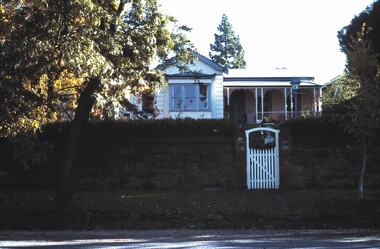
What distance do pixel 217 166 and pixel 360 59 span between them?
5708 millimetres

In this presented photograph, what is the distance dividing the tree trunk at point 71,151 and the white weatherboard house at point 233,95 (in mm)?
13411

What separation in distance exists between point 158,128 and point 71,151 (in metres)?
3.64

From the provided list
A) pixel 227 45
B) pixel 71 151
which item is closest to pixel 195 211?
pixel 71 151

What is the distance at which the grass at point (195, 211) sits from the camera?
11180mm

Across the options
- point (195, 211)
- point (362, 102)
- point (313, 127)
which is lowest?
point (195, 211)

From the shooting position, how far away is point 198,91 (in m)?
29.0

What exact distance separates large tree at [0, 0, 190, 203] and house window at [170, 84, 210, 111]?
15259mm

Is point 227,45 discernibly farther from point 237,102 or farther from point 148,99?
point 148,99

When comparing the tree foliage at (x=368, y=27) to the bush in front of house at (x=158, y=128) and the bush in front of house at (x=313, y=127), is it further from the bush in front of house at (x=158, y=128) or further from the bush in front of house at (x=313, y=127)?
the bush in front of house at (x=158, y=128)

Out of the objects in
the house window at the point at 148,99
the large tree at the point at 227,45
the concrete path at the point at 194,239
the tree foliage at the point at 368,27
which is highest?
the large tree at the point at 227,45

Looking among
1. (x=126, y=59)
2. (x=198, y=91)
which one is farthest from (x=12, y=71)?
(x=198, y=91)

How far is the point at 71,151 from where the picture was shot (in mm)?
12602

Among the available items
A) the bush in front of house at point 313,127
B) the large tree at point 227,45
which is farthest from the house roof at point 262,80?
the large tree at point 227,45

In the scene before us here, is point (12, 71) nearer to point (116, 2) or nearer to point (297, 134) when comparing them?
point (116, 2)
